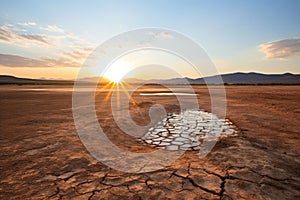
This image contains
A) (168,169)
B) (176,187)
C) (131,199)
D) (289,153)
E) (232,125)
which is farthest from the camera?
(232,125)

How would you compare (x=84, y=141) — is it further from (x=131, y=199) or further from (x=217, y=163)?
(x=217, y=163)

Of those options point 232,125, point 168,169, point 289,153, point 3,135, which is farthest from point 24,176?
point 232,125

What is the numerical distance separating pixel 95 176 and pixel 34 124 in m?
4.40

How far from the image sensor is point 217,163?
3.22 meters

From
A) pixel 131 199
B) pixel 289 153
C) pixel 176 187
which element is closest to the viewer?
pixel 131 199

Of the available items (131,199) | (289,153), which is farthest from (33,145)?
(289,153)

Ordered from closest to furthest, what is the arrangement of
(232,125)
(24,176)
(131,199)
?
(131,199), (24,176), (232,125)

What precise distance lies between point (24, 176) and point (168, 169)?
2184 millimetres

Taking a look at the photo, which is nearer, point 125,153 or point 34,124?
point 125,153

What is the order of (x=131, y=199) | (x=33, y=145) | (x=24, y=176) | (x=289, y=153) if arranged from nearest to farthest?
(x=131, y=199) < (x=24, y=176) < (x=289, y=153) < (x=33, y=145)

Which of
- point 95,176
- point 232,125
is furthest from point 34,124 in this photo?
point 232,125

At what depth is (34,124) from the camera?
19.8 ft

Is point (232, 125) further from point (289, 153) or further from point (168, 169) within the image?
point (168, 169)

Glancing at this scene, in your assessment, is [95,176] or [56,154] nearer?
[95,176]
